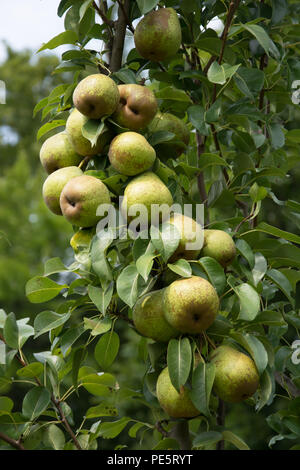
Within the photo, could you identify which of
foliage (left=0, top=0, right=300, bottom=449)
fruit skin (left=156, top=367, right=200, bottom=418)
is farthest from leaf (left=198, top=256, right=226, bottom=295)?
fruit skin (left=156, top=367, right=200, bottom=418)

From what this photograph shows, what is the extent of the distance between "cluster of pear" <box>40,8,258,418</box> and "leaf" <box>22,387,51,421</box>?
0.84ft

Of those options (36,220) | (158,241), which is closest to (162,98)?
(158,241)

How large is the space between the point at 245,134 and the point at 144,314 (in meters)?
0.56

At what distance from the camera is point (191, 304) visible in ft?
3.66

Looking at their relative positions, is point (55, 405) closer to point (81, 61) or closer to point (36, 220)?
point (81, 61)

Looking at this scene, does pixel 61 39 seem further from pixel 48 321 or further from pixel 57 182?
pixel 48 321

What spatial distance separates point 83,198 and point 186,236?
0.75 ft

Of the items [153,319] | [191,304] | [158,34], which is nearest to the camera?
[191,304]

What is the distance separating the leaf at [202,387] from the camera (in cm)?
112

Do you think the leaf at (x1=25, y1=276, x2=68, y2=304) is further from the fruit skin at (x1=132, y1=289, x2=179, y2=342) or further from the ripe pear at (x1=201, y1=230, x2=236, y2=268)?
the ripe pear at (x1=201, y1=230, x2=236, y2=268)

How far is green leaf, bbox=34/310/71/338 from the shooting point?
4.33 ft

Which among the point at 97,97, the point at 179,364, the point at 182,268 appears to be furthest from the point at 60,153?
the point at 179,364

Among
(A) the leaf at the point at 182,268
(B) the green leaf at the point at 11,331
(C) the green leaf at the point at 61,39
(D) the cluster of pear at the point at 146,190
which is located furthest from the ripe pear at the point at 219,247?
(C) the green leaf at the point at 61,39

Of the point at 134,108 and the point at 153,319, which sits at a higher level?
the point at 134,108
